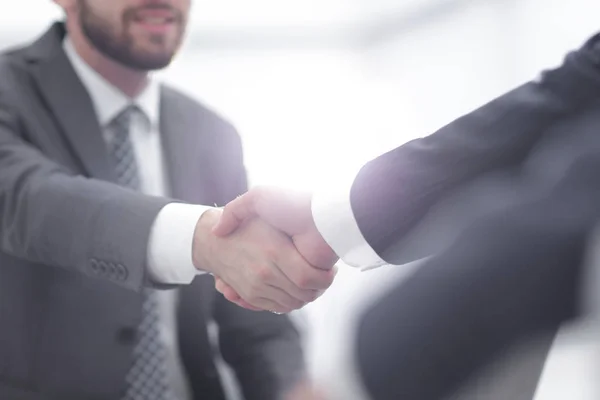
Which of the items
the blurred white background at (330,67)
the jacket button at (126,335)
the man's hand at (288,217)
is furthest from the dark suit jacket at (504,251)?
the blurred white background at (330,67)

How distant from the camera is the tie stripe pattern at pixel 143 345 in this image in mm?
1225

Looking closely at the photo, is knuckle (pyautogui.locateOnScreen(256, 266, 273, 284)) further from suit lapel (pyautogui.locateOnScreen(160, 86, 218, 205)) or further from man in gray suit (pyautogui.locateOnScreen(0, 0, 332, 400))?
suit lapel (pyautogui.locateOnScreen(160, 86, 218, 205))

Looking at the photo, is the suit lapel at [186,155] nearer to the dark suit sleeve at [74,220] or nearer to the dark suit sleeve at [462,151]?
the dark suit sleeve at [74,220]

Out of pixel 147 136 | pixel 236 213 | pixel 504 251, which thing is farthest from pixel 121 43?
pixel 504 251

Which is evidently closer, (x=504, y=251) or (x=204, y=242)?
(x=504, y=251)

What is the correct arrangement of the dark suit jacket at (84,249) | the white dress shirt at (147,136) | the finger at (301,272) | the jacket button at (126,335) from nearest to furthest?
1. the finger at (301,272)
2. the dark suit jacket at (84,249)
3. the jacket button at (126,335)
4. the white dress shirt at (147,136)

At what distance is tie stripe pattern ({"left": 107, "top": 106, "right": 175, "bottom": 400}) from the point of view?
1225 mm

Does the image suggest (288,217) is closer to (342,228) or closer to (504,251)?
(342,228)

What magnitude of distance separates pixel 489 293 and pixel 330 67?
8.58ft

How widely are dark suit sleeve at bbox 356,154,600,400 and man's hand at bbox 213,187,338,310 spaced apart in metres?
0.32

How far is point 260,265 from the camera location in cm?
90

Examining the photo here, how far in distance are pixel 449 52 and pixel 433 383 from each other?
7.27 feet

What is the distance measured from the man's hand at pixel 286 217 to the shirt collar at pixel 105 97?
507mm

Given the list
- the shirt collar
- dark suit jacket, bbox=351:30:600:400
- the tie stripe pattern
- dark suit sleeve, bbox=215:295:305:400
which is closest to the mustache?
the shirt collar
